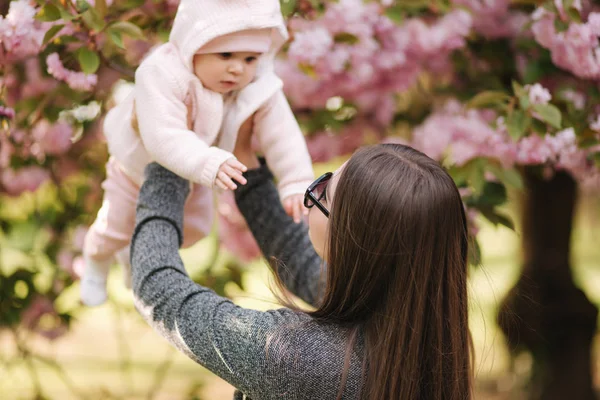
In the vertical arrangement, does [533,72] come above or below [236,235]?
above

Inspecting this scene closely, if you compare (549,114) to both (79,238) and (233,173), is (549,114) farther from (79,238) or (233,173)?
(79,238)

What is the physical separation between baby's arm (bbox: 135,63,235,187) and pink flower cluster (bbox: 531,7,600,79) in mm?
1047

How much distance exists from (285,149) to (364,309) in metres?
0.42

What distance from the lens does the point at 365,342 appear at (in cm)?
113

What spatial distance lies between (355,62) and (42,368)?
3.24m

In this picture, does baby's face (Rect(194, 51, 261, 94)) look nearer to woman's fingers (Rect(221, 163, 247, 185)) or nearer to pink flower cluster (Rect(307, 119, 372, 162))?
woman's fingers (Rect(221, 163, 247, 185))

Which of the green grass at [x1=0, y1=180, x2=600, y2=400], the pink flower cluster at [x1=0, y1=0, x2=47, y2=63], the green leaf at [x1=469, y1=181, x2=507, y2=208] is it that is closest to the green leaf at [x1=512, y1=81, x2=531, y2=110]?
the green leaf at [x1=469, y1=181, x2=507, y2=208]

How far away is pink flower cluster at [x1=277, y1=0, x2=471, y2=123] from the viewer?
1.95 m

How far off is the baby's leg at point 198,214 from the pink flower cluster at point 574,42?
99 centimetres

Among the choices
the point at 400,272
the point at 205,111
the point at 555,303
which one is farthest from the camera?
the point at 555,303

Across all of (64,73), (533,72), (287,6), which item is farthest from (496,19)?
(64,73)

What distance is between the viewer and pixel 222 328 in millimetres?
1137

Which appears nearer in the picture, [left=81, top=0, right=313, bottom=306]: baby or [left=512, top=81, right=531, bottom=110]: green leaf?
[left=81, top=0, right=313, bottom=306]: baby

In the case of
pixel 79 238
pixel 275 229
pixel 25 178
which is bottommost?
pixel 79 238
